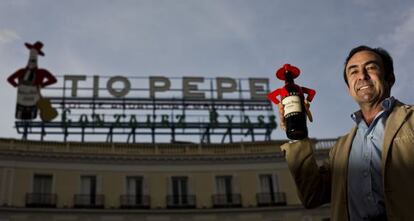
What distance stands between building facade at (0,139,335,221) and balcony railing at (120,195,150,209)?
6cm

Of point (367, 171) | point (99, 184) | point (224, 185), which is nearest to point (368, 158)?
point (367, 171)

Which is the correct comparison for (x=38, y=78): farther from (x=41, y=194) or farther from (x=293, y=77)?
(x=293, y=77)

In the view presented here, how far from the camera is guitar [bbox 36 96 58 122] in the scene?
1447 inches

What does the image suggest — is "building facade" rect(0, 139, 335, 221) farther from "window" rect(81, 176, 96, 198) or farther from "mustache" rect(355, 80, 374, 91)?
"mustache" rect(355, 80, 374, 91)

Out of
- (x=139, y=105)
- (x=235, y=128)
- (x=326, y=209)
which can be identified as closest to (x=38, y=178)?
(x=139, y=105)

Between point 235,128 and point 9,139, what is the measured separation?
1577 cm

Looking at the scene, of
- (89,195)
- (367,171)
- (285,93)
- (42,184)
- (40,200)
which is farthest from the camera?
(89,195)

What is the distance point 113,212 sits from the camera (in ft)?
106

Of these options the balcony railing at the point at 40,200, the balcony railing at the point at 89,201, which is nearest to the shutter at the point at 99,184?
the balcony railing at the point at 89,201

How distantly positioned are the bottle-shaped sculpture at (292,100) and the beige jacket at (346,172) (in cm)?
12

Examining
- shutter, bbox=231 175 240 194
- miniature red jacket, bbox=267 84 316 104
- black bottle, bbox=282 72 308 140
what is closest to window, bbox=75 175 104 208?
shutter, bbox=231 175 240 194

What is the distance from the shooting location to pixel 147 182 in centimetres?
3388

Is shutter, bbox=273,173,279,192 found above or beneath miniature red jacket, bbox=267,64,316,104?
above

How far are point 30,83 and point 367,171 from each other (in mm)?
35738
